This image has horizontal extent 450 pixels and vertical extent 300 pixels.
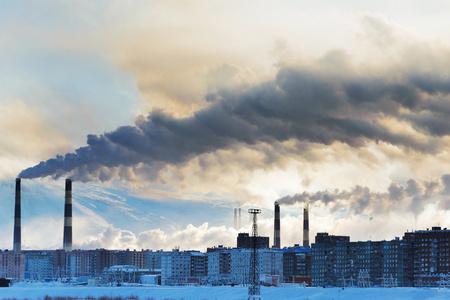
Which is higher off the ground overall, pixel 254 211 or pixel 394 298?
pixel 254 211

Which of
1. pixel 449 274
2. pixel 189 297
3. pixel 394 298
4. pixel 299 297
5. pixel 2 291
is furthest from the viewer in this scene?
pixel 449 274

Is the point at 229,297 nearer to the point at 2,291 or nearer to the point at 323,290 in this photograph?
the point at 323,290

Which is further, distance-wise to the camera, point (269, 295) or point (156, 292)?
point (156, 292)

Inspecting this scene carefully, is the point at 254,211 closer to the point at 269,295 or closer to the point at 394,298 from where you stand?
the point at 394,298

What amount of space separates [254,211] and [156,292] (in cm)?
5790

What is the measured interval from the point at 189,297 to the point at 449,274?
6088cm

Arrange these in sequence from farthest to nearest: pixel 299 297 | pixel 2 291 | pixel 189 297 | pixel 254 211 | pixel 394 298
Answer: pixel 2 291, pixel 189 297, pixel 299 297, pixel 394 298, pixel 254 211

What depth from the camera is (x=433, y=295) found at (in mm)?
131750

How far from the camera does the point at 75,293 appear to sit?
17388cm

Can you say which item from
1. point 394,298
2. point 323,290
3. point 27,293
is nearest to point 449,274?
point 323,290

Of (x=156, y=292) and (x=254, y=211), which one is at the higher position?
(x=254, y=211)

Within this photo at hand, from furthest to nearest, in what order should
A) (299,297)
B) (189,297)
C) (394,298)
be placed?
(189,297)
(299,297)
(394,298)

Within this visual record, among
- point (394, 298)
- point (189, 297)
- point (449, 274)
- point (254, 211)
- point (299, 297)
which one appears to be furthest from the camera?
point (449, 274)

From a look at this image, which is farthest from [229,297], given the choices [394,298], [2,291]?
[2,291]
